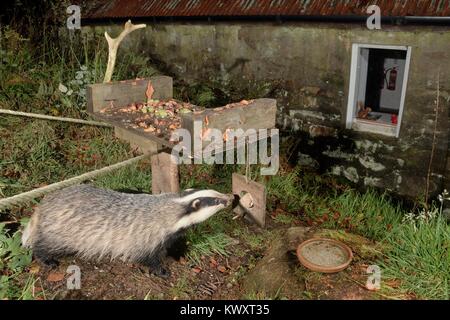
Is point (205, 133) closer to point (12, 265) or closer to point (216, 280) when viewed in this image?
point (216, 280)

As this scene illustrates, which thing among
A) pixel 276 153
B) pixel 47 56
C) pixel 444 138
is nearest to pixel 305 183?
pixel 276 153

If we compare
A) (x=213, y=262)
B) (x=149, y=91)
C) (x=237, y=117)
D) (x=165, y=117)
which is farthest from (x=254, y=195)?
(x=149, y=91)

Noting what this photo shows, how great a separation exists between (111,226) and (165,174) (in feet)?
3.64

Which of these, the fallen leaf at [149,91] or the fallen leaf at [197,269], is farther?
the fallen leaf at [149,91]

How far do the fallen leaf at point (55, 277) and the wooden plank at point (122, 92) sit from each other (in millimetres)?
1895

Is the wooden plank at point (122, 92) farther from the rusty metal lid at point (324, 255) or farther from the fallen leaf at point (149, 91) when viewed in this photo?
the rusty metal lid at point (324, 255)

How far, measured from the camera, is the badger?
165 inches

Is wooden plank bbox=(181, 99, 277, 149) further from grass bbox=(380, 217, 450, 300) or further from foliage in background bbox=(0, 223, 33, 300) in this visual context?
foliage in background bbox=(0, 223, 33, 300)

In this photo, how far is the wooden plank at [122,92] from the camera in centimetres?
509

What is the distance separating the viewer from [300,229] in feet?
16.6

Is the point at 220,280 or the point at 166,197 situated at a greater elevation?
the point at 166,197

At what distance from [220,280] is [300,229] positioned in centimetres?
115

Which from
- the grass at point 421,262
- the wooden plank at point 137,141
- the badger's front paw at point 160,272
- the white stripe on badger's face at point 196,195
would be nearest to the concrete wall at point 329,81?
the wooden plank at point 137,141
